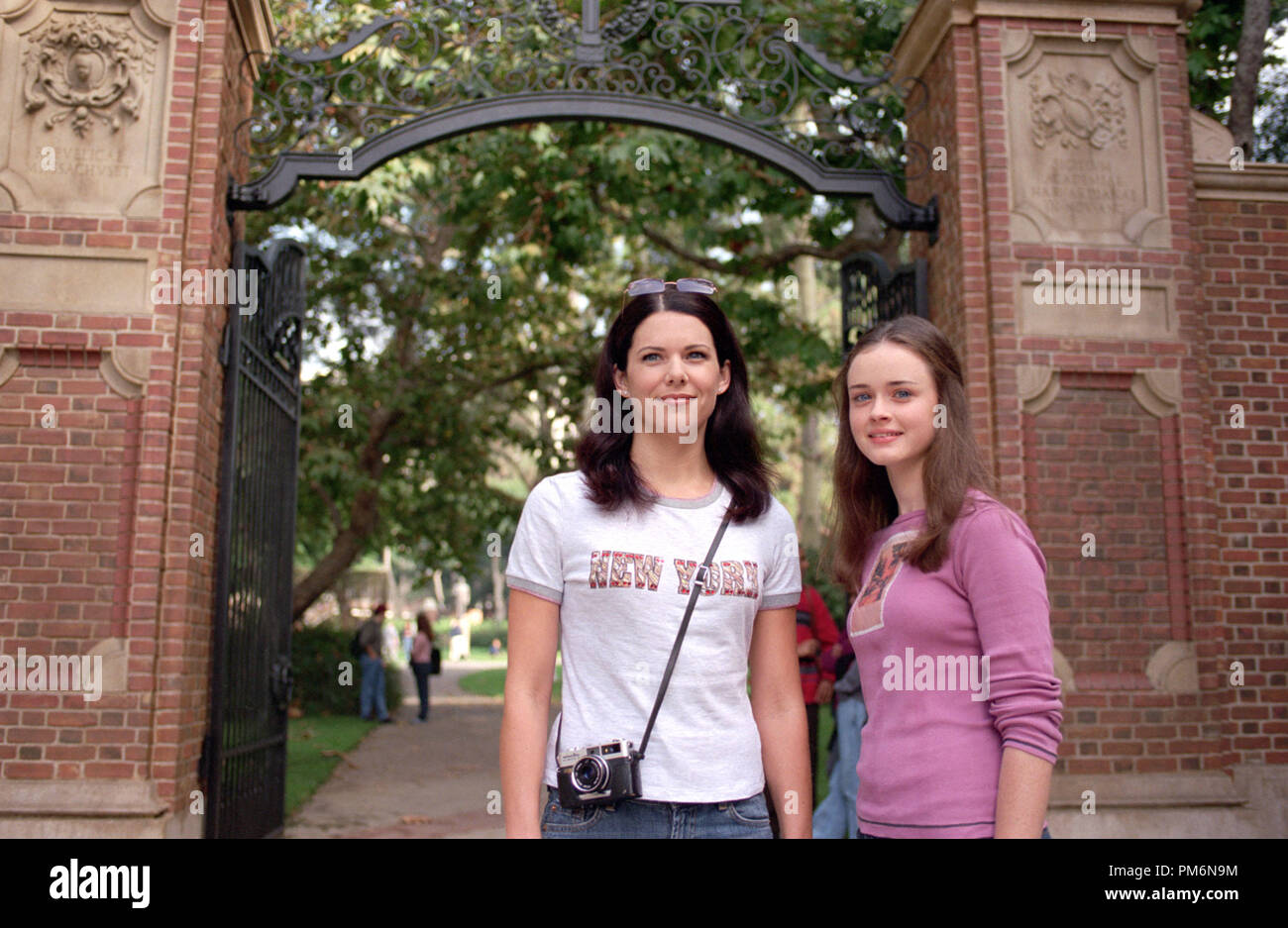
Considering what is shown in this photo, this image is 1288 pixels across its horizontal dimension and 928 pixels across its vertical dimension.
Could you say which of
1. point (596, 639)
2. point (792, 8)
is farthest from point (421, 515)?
point (596, 639)

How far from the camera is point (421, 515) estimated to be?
55.1ft

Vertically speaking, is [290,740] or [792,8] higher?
[792,8]

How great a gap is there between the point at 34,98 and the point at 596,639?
17.0ft

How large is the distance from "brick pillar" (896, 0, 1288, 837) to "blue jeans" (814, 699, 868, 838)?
1.77 meters

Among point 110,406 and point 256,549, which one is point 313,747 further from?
point 110,406

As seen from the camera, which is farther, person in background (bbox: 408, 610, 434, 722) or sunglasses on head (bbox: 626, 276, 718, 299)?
person in background (bbox: 408, 610, 434, 722)

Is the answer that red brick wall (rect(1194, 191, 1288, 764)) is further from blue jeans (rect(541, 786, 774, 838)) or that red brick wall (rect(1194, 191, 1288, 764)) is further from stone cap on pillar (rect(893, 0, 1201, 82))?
blue jeans (rect(541, 786, 774, 838))

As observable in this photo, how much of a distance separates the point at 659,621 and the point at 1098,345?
465 centimetres

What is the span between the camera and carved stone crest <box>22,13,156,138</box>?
5742 mm

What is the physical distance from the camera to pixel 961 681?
2.13 metres

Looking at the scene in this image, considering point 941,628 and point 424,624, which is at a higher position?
point 941,628

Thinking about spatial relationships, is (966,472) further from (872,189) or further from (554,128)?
(554,128)
